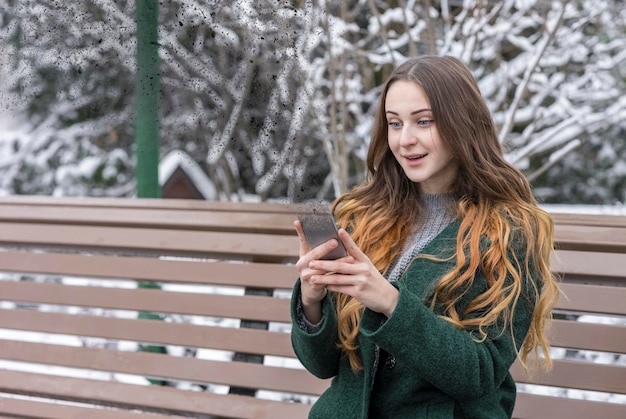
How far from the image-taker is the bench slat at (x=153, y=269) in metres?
2.28

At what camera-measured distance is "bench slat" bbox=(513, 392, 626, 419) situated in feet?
6.26

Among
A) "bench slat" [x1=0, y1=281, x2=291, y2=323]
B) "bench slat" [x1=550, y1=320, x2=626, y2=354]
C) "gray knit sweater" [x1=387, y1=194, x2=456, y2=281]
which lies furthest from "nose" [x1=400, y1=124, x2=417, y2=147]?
"bench slat" [x1=0, y1=281, x2=291, y2=323]

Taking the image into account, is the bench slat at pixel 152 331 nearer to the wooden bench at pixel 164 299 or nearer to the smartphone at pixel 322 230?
the wooden bench at pixel 164 299

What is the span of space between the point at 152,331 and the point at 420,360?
116 centimetres

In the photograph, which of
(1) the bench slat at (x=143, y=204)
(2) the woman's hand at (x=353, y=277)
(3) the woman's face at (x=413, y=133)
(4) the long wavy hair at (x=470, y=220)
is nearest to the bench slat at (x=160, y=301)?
(1) the bench slat at (x=143, y=204)

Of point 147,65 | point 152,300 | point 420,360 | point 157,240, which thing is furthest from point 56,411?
point 420,360

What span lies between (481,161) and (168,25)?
0.62 meters

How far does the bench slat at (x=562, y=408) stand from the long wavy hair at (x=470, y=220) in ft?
0.96

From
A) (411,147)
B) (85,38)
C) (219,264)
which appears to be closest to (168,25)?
(85,38)

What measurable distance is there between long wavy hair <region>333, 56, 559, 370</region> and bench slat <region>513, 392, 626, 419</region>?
0.29 metres

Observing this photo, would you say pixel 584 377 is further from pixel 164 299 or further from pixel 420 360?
pixel 164 299

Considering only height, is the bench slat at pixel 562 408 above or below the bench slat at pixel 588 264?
below

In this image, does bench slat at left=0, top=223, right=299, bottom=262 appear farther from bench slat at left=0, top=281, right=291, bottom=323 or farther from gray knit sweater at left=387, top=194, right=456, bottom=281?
gray knit sweater at left=387, top=194, right=456, bottom=281

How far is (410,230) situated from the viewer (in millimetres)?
1681
